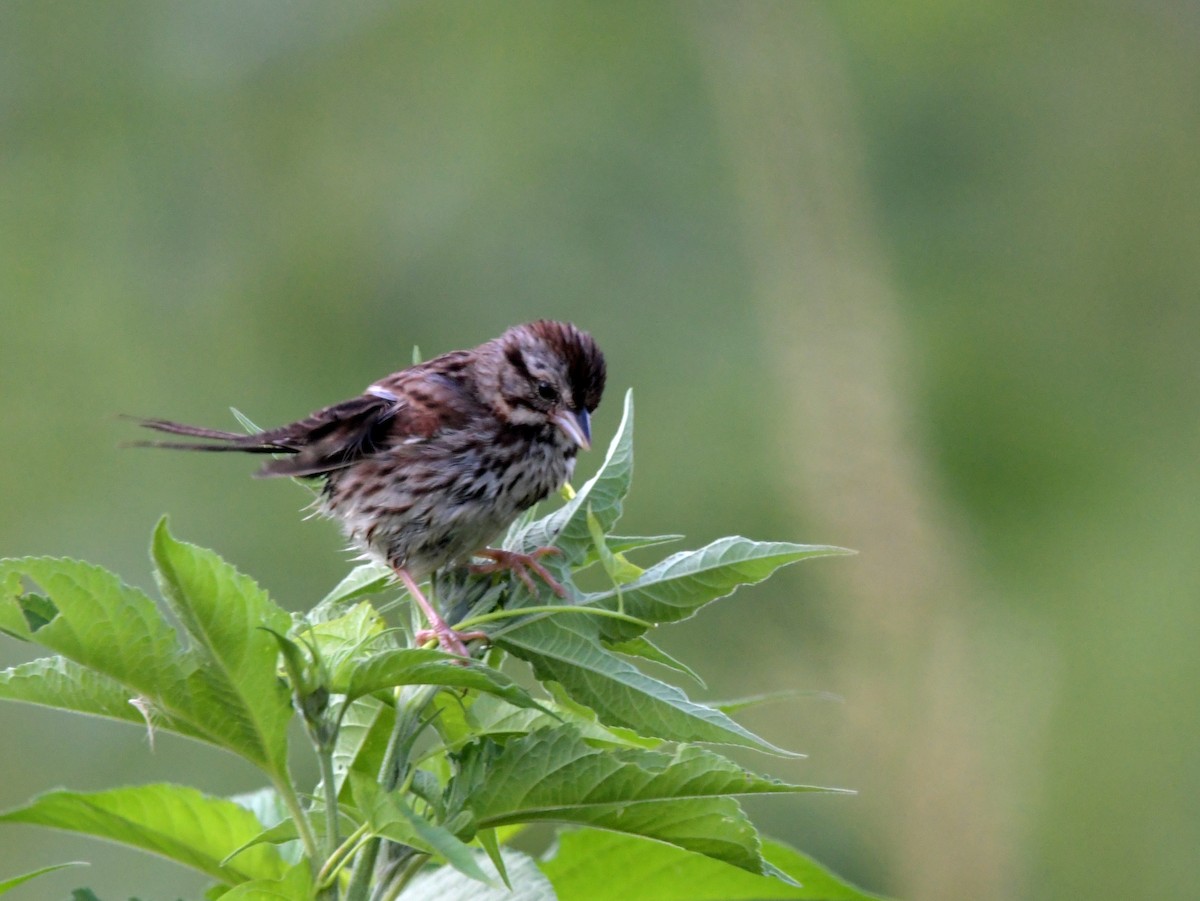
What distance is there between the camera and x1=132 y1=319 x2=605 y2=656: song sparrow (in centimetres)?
309

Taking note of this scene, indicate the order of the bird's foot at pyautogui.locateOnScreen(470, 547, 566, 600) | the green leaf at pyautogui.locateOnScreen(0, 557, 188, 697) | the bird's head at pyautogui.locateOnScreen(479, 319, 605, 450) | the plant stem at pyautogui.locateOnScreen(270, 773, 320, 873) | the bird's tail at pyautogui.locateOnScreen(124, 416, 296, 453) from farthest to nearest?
the bird's head at pyautogui.locateOnScreen(479, 319, 605, 450)
the bird's tail at pyautogui.locateOnScreen(124, 416, 296, 453)
the bird's foot at pyautogui.locateOnScreen(470, 547, 566, 600)
the plant stem at pyautogui.locateOnScreen(270, 773, 320, 873)
the green leaf at pyautogui.locateOnScreen(0, 557, 188, 697)

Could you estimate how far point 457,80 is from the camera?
Result: 10.4m

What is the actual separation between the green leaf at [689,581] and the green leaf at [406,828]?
39 centimetres

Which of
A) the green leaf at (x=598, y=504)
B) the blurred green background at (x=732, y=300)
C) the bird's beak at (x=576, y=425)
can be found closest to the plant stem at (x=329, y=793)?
the green leaf at (x=598, y=504)

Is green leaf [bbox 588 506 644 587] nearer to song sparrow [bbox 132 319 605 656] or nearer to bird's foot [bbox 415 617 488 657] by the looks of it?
bird's foot [bbox 415 617 488 657]

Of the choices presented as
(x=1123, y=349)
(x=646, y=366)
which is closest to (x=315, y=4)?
(x=646, y=366)

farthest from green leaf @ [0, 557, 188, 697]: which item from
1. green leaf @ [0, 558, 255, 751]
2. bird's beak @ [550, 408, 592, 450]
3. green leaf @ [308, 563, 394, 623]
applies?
bird's beak @ [550, 408, 592, 450]

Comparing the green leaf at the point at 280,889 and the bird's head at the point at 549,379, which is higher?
the bird's head at the point at 549,379

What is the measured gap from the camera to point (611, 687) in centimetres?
166

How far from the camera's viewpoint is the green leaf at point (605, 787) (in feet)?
5.08

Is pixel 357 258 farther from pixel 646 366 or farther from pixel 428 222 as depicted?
pixel 646 366

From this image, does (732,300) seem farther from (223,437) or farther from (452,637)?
(452,637)

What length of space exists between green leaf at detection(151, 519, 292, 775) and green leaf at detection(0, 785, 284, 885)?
19cm

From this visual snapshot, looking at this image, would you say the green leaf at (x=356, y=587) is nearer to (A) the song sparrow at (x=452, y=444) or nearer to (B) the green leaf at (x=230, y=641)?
(B) the green leaf at (x=230, y=641)
